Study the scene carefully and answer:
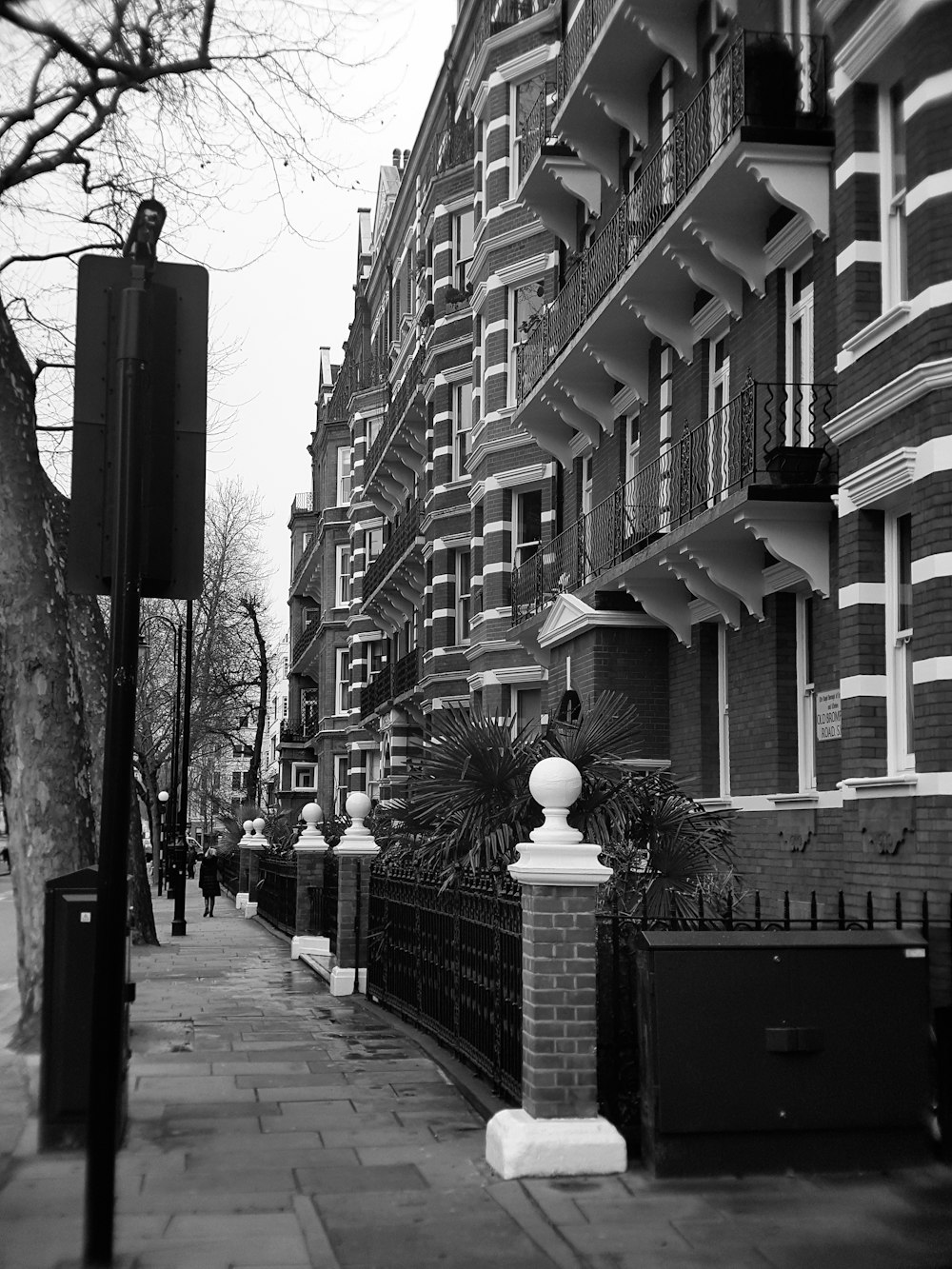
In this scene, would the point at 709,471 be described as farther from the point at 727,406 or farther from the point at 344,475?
the point at 344,475

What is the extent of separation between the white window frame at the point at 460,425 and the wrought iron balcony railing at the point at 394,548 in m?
3.26

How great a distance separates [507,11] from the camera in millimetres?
28812

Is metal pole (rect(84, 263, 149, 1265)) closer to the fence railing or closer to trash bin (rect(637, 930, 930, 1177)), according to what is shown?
trash bin (rect(637, 930, 930, 1177))

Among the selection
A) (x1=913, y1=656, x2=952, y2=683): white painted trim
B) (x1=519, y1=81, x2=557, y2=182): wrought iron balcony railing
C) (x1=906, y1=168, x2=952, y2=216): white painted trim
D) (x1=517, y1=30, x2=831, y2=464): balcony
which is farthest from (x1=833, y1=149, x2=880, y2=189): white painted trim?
(x1=519, y1=81, x2=557, y2=182): wrought iron balcony railing

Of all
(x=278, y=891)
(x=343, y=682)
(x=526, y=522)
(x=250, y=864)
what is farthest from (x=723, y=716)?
(x=343, y=682)

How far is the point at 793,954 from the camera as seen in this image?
771cm

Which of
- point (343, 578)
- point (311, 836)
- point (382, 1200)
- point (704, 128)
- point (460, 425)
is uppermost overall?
point (460, 425)

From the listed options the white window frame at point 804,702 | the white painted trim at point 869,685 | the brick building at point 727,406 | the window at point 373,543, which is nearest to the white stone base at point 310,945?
the brick building at point 727,406

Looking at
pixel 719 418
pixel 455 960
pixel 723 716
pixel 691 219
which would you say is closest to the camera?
pixel 455 960

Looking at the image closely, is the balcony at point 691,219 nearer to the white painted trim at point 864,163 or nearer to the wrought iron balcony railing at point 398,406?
the white painted trim at point 864,163

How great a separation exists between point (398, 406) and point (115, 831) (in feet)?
114

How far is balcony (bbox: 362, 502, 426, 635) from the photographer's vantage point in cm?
3753

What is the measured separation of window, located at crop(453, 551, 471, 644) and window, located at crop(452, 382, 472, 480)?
180 cm

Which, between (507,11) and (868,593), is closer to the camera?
(868,593)
